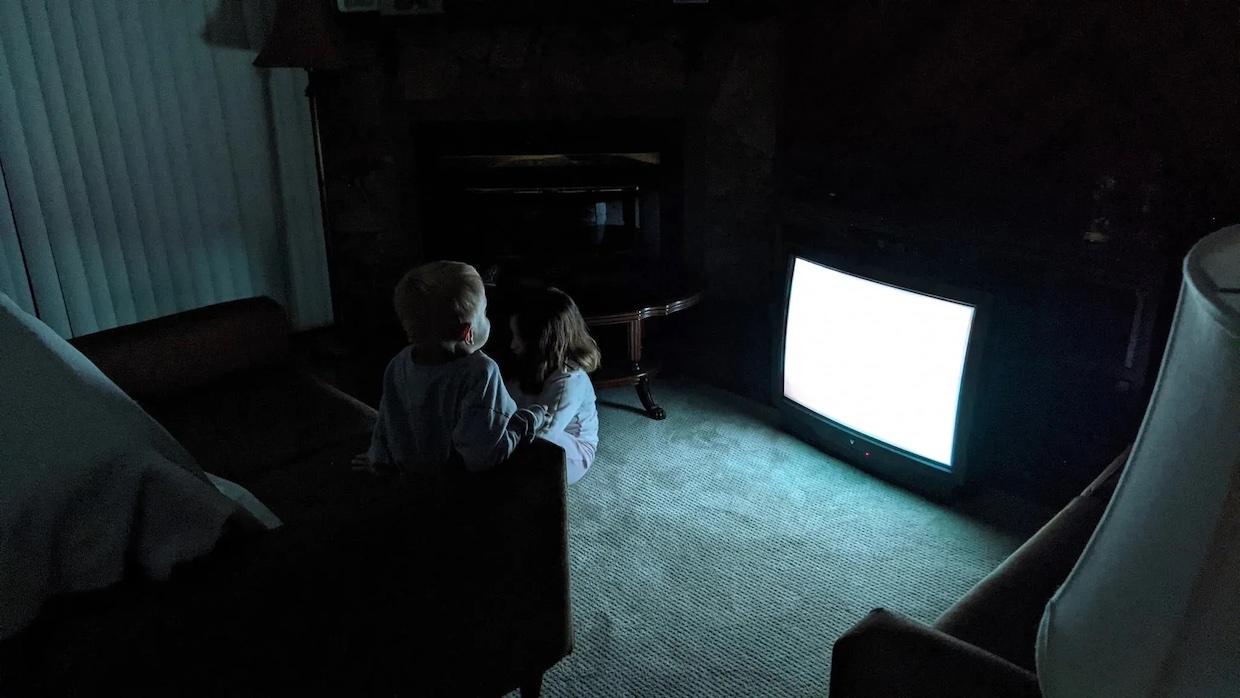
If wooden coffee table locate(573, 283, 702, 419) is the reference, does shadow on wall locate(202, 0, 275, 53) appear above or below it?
above

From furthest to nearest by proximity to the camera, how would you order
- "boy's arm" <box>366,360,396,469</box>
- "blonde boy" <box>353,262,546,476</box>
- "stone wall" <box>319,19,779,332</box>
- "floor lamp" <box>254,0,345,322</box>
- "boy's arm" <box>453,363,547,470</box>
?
"stone wall" <box>319,19,779,332</box> → "floor lamp" <box>254,0,345,322</box> → "boy's arm" <box>366,360,396,469</box> → "blonde boy" <box>353,262,546,476</box> → "boy's arm" <box>453,363,547,470</box>

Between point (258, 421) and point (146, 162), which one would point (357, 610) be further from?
point (146, 162)

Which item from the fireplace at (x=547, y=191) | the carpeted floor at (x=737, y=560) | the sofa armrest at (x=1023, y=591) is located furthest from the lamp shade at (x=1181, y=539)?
the fireplace at (x=547, y=191)

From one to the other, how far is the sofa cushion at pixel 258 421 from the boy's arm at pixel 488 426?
0.64 metres

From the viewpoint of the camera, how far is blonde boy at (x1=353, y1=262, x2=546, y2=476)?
155cm

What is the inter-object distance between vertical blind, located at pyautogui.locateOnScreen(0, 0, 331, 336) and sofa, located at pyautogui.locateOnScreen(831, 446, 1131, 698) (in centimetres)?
331

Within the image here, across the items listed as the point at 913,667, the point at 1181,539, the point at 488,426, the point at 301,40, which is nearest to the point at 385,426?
the point at 488,426

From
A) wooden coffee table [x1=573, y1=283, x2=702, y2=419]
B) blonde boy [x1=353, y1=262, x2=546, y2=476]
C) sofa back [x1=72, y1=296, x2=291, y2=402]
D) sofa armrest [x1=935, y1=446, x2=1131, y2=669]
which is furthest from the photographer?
wooden coffee table [x1=573, y1=283, x2=702, y2=419]

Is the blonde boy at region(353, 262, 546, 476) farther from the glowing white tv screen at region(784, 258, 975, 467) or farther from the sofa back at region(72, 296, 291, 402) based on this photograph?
the glowing white tv screen at region(784, 258, 975, 467)

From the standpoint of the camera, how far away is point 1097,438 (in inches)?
87.7

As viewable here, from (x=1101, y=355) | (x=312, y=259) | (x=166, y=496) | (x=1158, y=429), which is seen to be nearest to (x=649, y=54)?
(x=312, y=259)

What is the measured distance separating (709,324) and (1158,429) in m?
3.17

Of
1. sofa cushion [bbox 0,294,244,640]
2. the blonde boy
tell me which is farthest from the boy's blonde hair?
sofa cushion [bbox 0,294,244,640]

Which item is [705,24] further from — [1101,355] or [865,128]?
[1101,355]
